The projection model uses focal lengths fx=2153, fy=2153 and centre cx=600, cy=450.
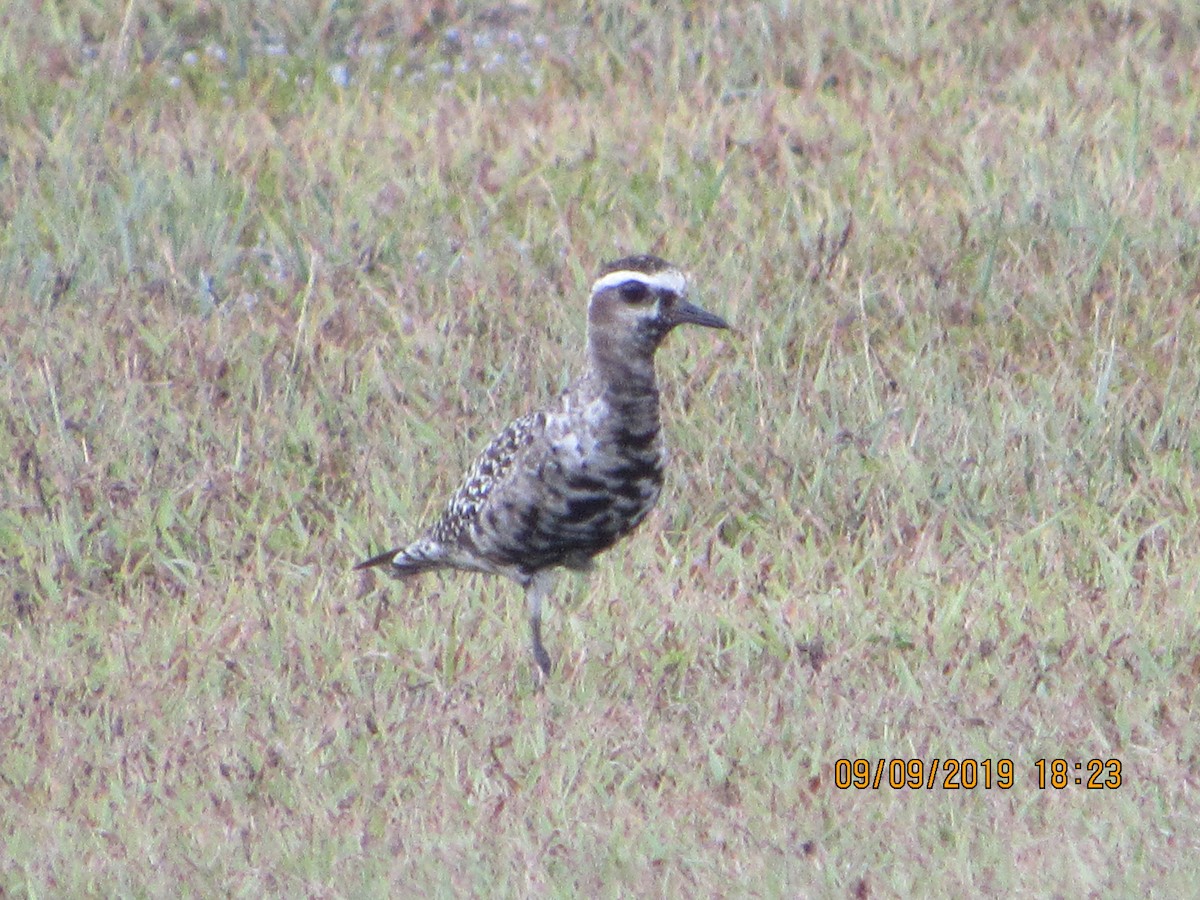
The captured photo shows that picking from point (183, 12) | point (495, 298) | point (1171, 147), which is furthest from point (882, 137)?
point (183, 12)

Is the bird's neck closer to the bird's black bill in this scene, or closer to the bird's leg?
the bird's black bill

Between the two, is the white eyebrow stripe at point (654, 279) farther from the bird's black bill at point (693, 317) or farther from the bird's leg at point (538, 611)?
the bird's leg at point (538, 611)

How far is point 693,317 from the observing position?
6.43 meters

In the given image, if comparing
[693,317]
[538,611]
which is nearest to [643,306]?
[693,317]

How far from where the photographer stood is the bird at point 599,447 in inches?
253

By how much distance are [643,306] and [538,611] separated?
100 cm

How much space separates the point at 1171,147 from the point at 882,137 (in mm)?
1243

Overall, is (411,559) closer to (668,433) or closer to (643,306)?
(643,306)

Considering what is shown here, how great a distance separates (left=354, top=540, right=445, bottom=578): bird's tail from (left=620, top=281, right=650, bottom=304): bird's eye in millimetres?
1056

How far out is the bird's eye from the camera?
21.1ft
